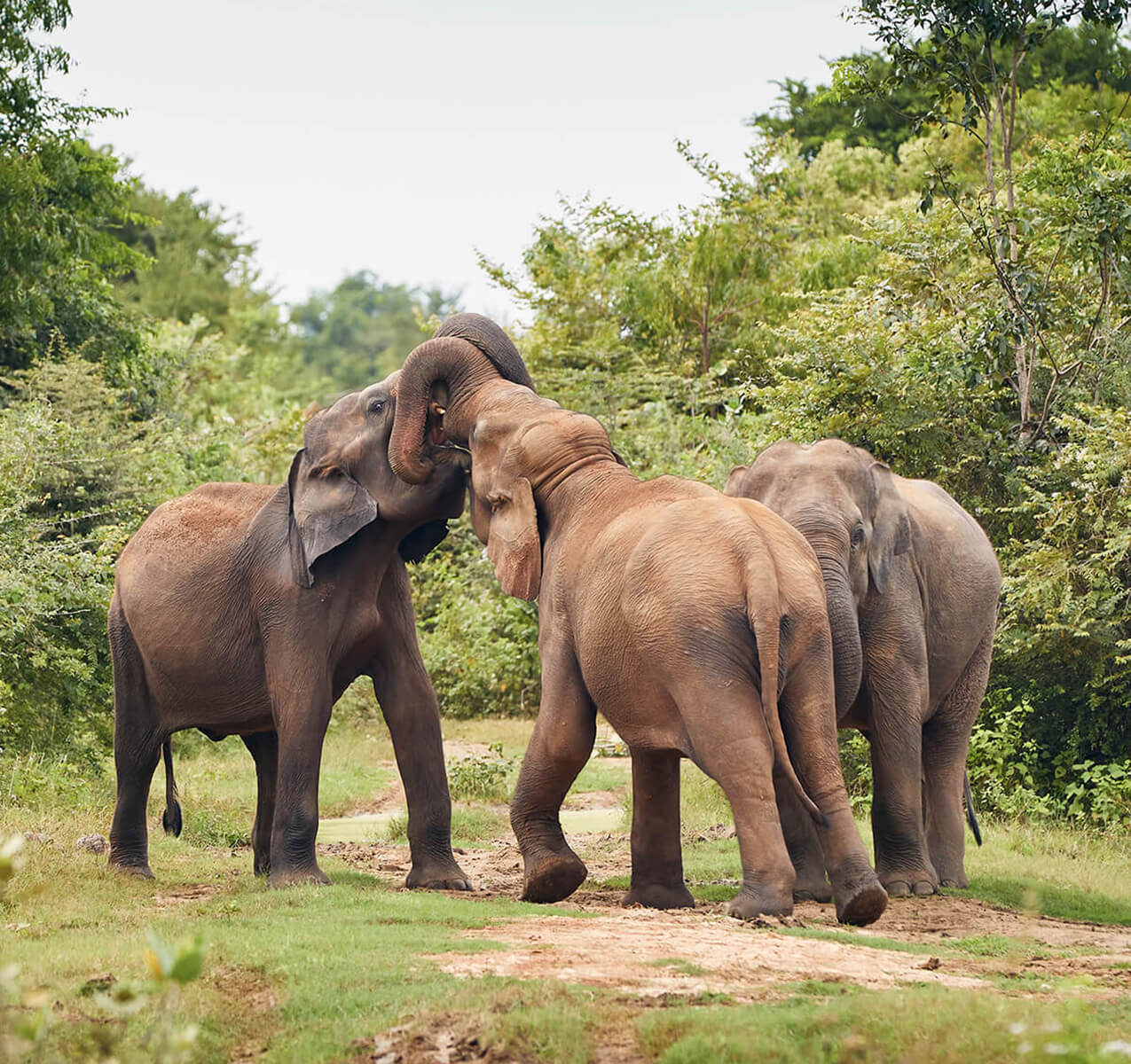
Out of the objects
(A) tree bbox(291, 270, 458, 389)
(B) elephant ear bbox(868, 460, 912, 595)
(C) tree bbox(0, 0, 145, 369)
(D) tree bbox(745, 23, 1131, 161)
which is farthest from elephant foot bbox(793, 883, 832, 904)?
(A) tree bbox(291, 270, 458, 389)

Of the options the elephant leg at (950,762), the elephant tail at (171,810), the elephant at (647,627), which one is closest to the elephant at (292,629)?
the elephant at (647,627)

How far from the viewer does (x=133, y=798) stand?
33.8ft

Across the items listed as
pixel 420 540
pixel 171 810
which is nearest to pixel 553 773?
pixel 420 540

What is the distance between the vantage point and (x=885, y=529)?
32.2ft

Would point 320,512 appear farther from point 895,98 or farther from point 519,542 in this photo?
point 895,98

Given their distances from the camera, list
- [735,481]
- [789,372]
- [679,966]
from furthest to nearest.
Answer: [789,372], [735,481], [679,966]

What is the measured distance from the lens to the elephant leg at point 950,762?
10.5 m

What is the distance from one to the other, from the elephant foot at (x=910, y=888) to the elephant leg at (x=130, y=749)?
4.46 m

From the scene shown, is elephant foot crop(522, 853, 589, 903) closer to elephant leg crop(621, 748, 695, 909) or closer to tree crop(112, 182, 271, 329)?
elephant leg crop(621, 748, 695, 909)

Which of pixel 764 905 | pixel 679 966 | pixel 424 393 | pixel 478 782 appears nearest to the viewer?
pixel 679 966

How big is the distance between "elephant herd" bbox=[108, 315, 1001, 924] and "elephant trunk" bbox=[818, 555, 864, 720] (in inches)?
0.6

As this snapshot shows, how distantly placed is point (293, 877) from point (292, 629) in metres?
1.37

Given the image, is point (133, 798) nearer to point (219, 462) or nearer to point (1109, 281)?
point (1109, 281)

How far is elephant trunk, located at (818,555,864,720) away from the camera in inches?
344
